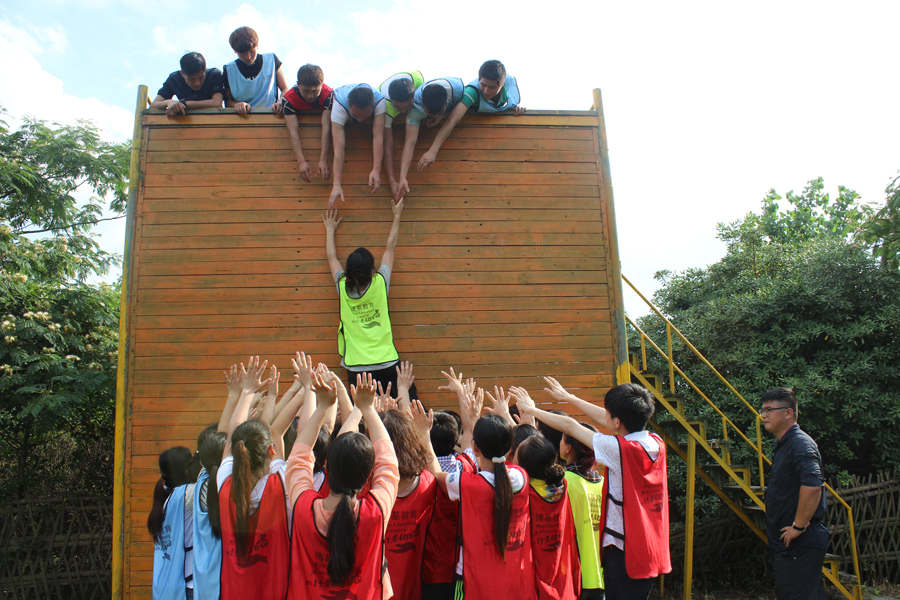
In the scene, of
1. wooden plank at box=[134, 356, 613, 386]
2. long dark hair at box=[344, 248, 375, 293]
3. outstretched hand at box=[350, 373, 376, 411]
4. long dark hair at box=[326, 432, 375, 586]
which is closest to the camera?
long dark hair at box=[326, 432, 375, 586]

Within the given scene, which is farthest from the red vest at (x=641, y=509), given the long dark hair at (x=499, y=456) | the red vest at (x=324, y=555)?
the red vest at (x=324, y=555)

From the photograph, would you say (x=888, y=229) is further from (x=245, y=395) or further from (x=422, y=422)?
(x=245, y=395)

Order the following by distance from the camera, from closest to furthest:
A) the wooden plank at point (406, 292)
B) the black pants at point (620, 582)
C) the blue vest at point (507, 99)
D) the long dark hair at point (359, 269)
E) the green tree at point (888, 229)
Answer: the black pants at point (620, 582) < the long dark hair at point (359, 269) < the wooden plank at point (406, 292) < the blue vest at point (507, 99) < the green tree at point (888, 229)

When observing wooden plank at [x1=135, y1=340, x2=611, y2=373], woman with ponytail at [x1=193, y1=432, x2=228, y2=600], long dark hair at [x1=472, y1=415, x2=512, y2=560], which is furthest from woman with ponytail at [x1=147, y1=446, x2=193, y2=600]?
wooden plank at [x1=135, y1=340, x2=611, y2=373]

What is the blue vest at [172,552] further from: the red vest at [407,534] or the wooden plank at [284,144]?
the wooden plank at [284,144]

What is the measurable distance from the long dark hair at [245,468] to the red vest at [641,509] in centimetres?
200

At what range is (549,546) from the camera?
119 inches

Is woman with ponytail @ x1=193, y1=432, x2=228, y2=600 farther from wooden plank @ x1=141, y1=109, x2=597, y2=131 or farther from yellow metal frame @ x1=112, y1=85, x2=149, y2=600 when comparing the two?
wooden plank @ x1=141, y1=109, x2=597, y2=131

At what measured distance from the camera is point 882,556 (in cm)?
719

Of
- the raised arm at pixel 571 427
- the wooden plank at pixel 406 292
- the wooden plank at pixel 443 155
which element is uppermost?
the wooden plank at pixel 443 155

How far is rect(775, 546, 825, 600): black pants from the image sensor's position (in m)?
4.16

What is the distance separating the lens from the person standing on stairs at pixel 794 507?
163 inches

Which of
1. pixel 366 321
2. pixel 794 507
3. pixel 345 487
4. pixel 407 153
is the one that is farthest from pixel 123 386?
pixel 794 507

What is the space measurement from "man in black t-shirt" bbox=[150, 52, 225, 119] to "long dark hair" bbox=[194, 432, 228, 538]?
4300mm
